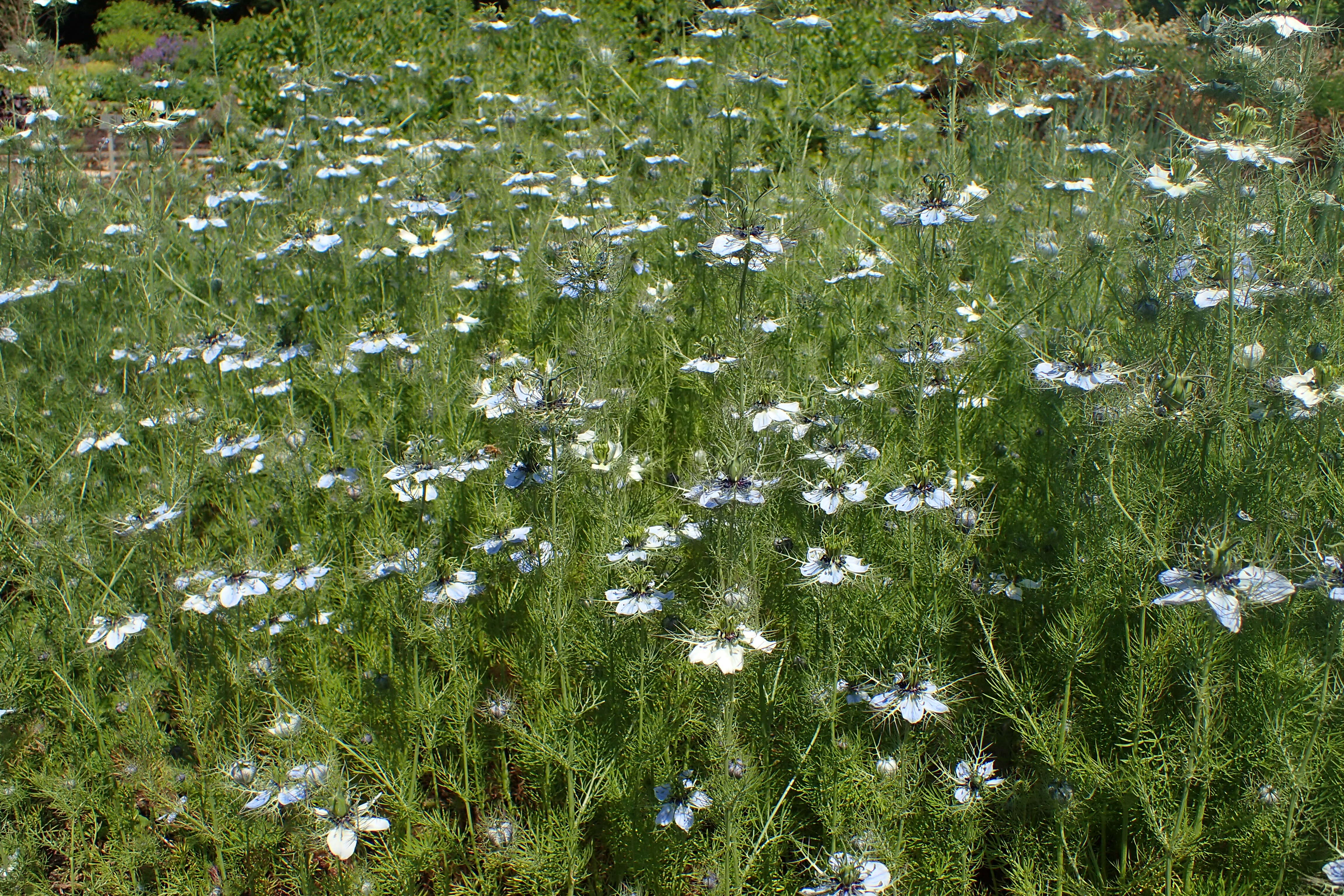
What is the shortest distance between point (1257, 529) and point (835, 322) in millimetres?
1928

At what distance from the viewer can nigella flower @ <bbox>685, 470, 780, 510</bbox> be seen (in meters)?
1.84

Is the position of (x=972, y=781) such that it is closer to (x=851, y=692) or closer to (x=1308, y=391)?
(x=851, y=692)

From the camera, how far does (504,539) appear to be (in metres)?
2.21

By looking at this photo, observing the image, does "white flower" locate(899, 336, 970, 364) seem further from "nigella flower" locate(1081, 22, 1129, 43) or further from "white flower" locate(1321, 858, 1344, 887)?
"nigella flower" locate(1081, 22, 1129, 43)

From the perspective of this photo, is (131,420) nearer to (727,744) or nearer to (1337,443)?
(727,744)

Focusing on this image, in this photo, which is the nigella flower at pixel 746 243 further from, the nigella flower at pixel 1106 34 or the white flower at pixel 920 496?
the nigella flower at pixel 1106 34

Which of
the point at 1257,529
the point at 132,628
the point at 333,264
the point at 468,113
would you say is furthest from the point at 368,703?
the point at 468,113

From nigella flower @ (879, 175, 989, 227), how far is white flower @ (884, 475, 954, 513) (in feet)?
2.68

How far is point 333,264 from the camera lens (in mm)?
4277

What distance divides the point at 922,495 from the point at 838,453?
0.22 metres

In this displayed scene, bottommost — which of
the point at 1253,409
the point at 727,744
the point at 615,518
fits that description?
the point at 727,744

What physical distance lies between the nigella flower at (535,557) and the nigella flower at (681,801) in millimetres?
593

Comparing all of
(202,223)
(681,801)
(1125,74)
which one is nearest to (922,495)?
(681,801)

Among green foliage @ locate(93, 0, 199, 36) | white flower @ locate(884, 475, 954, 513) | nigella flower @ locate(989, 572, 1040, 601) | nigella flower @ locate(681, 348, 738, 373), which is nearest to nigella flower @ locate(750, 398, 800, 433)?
white flower @ locate(884, 475, 954, 513)
